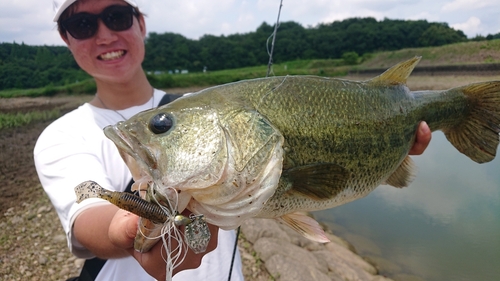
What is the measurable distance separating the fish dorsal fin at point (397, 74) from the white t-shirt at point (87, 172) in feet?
5.09

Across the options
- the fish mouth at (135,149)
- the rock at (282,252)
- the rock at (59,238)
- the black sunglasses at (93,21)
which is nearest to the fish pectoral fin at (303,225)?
the fish mouth at (135,149)

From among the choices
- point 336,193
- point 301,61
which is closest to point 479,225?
point 336,193

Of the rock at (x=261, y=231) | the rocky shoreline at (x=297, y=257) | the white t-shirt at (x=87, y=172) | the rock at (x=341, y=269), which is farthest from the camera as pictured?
the rock at (x=261, y=231)

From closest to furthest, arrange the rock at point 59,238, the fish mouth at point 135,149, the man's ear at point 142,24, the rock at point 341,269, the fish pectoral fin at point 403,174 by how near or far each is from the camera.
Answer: the fish mouth at point 135,149
the fish pectoral fin at point 403,174
the man's ear at point 142,24
the rock at point 341,269
the rock at point 59,238

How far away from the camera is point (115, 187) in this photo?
7.19 feet

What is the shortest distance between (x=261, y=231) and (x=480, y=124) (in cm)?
467

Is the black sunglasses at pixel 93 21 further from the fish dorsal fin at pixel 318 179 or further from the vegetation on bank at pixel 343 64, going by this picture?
the vegetation on bank at pixel 343 64

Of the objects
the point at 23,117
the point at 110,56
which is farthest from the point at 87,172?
the point at 23,117

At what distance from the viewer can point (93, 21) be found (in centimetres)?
243

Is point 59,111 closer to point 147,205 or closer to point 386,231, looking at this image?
point 386,231

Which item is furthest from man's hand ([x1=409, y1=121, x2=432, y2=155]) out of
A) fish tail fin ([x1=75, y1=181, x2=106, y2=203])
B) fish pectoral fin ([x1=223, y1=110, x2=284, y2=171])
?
fish tail fin ([x1=75, y1=181, x2=106, y2=203])

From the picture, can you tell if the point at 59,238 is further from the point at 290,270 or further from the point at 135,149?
the point at 135,149

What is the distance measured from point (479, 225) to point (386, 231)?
2.49 metres

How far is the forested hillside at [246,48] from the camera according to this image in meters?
6.32
